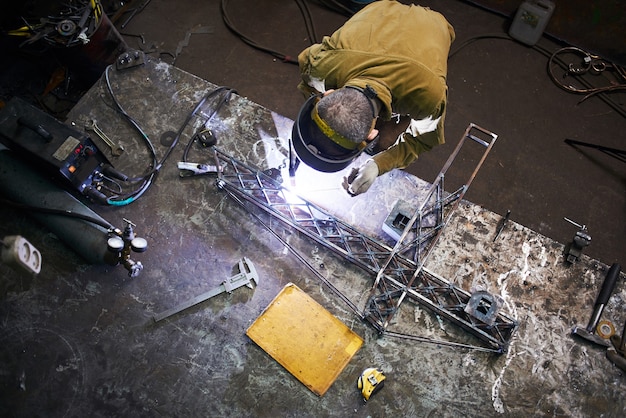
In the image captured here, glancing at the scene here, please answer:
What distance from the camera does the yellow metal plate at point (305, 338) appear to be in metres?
3.95

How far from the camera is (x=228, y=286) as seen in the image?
419cm

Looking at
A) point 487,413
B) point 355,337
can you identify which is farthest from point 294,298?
point 487,413

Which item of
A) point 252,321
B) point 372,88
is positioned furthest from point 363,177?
point 252,321

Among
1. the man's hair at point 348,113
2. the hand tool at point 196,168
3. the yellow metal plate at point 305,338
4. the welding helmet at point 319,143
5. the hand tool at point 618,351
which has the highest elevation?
the man's hair at point 348,113

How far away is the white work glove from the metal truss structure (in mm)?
351

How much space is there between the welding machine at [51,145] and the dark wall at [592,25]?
6206 mm

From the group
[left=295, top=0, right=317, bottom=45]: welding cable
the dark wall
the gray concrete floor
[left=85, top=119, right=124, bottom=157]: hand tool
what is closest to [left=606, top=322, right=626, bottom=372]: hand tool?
the gray concrete floor

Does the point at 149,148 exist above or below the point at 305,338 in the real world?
above

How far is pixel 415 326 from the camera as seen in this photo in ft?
13.5

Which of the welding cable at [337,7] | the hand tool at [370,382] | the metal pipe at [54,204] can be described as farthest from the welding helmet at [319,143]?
the welding cable at [337,7]

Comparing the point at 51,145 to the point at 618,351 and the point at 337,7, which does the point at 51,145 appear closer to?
the point at 337,7

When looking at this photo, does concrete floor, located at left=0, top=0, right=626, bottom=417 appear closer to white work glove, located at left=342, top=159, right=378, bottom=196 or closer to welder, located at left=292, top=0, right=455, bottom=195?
white work glove, located at left=342, top=159, right=378, bottom=196

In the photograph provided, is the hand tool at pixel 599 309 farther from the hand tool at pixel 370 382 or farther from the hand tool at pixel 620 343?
the hand tool at pixel 370 382

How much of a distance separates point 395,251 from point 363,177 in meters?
0.75
